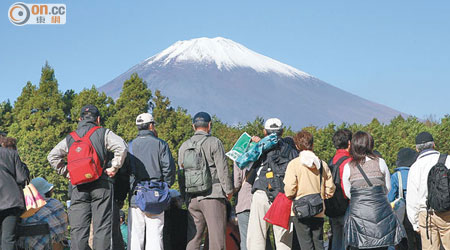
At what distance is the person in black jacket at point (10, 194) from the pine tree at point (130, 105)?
119 feet

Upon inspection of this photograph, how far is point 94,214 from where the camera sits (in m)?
7.60

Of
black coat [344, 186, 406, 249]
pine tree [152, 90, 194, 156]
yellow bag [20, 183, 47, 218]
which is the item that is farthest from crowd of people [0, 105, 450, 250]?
pine tree [152, 90, 194, 156]

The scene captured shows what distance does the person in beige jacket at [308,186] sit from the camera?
7.44 m

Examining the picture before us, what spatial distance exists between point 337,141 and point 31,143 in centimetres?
3484

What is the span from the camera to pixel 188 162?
8.51m

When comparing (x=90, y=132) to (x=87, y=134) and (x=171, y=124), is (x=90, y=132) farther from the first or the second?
(x=171, y=124)

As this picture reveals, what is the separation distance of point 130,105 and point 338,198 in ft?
130

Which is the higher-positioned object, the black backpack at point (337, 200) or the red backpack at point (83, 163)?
the red backpack at point (83, 163)

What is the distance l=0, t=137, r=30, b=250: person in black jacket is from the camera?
24.6 ft

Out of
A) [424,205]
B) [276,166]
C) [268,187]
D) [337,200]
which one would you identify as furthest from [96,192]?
[424,205]

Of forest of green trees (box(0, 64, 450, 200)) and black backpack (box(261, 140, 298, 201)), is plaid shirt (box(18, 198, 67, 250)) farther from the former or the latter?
forest of green trees (box(0, 64, 450, 200))

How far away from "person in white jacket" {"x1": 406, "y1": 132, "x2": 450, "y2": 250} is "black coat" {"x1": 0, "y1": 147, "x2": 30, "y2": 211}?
4730mm

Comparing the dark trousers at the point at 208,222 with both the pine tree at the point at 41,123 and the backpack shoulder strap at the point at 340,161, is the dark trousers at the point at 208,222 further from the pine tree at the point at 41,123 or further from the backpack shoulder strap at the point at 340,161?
the pine tree at the point at 41,123

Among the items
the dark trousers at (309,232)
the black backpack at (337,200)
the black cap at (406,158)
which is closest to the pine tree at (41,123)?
the black cap at (406,158)
